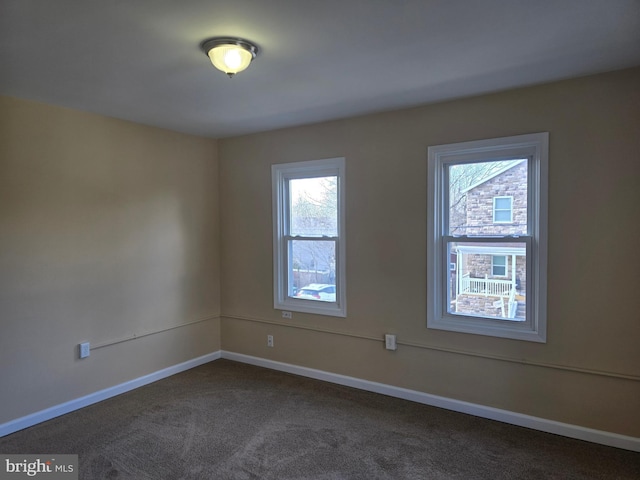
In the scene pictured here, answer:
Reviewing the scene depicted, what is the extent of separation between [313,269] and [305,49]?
2.24m

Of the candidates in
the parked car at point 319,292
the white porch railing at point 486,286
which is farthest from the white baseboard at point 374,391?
the white porch railing at point 486,286

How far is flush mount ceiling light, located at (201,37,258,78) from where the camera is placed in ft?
6.77

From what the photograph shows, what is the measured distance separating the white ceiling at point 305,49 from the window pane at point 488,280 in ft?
3.92

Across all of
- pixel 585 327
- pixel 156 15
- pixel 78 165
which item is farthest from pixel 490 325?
pixel 78 165

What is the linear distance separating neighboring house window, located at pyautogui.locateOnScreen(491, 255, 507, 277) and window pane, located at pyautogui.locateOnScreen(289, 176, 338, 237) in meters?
1.41

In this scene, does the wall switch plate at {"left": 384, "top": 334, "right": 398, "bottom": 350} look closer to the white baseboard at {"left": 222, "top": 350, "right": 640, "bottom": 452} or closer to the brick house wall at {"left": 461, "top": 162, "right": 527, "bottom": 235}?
the white baseboard at {"left": 222, "top": 350, "right": 640, "bottom": 452}

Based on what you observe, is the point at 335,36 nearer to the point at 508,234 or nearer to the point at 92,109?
the point at 508,234

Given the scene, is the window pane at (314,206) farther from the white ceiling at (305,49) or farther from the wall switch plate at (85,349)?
the wall switch plate at (85,349)

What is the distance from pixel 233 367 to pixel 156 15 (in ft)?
11.1

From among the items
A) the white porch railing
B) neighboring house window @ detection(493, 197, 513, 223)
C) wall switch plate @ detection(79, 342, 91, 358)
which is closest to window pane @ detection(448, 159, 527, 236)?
neighboring house window @ detection(493, 197, 513, 223)

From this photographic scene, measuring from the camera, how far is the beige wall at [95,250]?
9.52 feet

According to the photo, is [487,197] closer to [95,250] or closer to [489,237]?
[489,237]

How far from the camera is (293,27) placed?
1.94m

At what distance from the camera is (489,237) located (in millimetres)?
3023
